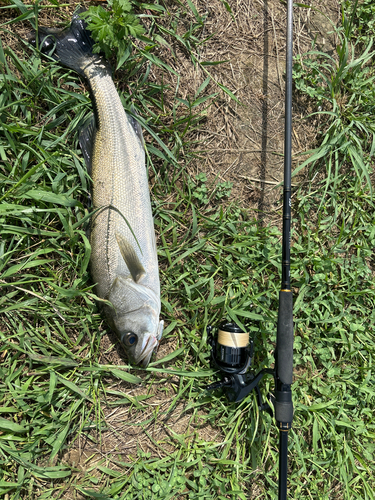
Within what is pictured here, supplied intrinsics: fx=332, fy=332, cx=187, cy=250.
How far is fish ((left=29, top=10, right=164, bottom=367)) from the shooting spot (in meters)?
2.39

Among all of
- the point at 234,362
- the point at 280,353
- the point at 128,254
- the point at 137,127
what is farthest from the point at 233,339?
the point at 137,127

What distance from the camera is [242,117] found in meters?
2.91

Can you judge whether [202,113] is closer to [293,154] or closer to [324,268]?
[293,154]

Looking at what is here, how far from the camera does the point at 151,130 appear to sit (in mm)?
2678

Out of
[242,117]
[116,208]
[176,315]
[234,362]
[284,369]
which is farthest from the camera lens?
[242,117]

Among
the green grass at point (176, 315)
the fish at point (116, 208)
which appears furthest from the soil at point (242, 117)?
the fish at point (116, 208)

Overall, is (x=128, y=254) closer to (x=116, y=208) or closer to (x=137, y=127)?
(x=116, y=208)

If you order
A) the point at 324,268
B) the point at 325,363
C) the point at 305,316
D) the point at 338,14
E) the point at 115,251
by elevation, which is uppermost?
the point at 338,14

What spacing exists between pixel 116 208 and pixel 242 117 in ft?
4.65

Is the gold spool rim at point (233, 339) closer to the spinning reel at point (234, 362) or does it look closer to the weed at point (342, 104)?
the spinning reel at point (234, 362)

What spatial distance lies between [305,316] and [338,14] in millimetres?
2770

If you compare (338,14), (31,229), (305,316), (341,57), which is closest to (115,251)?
(31,229)

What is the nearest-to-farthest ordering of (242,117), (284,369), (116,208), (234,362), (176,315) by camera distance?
(284,369) → (116,208) → (234,362) → (176,315) → (242,117)

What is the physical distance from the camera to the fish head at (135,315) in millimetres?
2395
